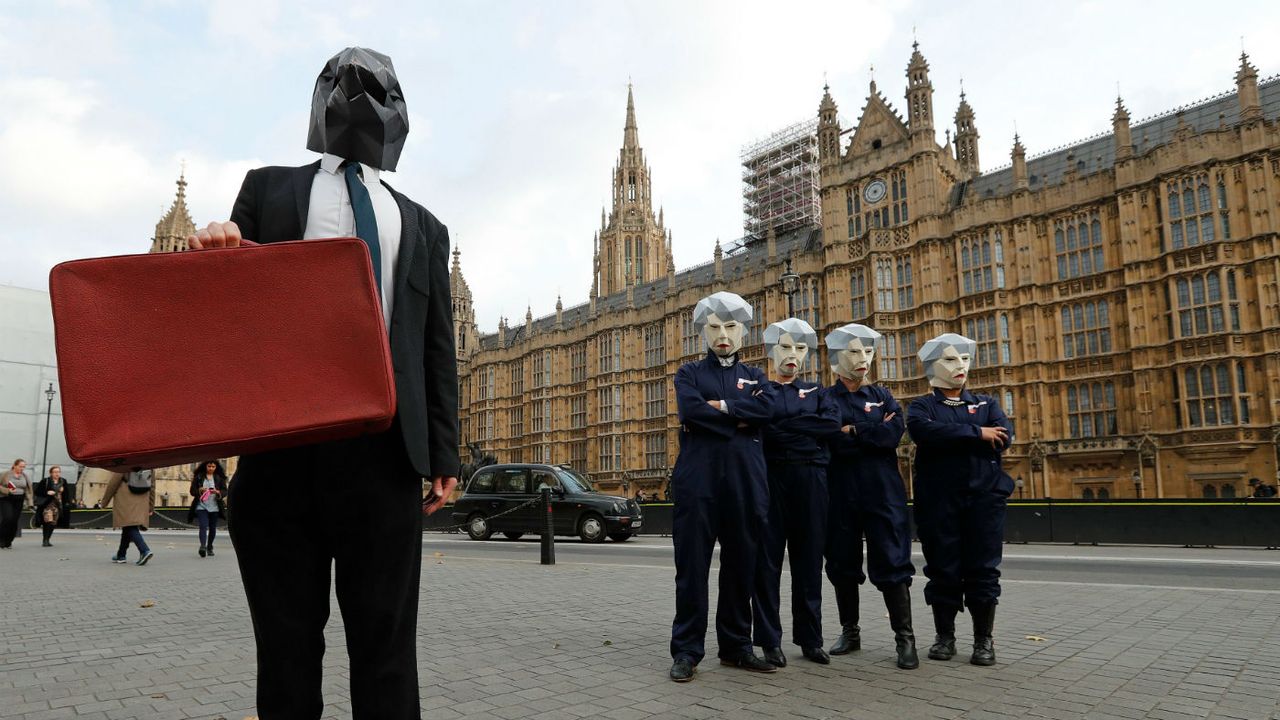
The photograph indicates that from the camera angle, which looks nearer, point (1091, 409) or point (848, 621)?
point (848, 621)

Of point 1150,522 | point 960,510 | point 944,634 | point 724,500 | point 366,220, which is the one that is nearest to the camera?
point 366,220

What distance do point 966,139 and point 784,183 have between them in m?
17.7

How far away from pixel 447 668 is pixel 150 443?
2.92 m

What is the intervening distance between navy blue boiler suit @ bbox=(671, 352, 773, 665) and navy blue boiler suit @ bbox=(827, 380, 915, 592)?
2.50ft

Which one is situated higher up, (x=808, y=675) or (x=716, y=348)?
(x=716, y=348)

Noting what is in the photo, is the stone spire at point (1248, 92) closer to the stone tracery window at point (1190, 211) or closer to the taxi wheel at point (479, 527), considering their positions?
the stone tracery window at point (1190, 211)

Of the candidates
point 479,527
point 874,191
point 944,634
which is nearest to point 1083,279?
point 874,191

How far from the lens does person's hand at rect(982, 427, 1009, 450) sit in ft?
16.1

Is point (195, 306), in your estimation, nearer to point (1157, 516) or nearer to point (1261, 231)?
point (1157, 516)

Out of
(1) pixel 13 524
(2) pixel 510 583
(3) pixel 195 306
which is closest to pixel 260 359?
(3) pixel 195 306

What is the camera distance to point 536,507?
17125 millimetres

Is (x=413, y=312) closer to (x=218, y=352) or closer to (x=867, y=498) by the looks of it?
(x=218, y=352)

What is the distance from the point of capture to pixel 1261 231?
23984mm

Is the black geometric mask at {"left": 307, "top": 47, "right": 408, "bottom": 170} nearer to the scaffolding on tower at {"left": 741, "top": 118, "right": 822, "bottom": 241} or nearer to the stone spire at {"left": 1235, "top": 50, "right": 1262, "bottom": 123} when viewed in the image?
the stone spire at {"left": 1235, "top": 50, "right": 1262, "bottom": 123}
